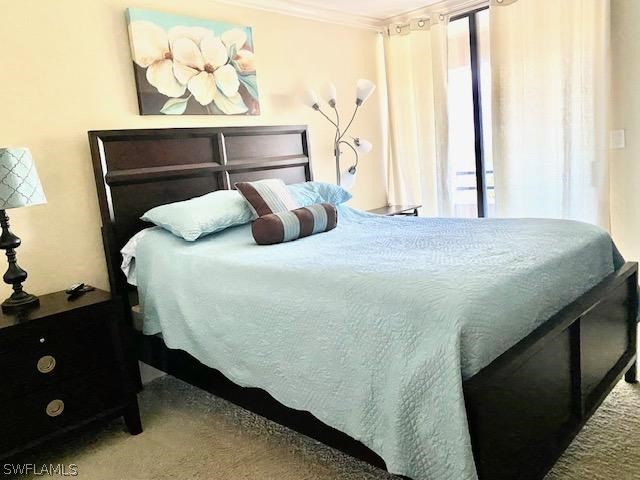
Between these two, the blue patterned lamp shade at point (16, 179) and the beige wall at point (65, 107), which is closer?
the blue patterned lamp shade at point (16, 179)

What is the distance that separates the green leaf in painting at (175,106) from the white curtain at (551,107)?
2.19 meters

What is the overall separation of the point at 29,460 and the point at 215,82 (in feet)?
7.26

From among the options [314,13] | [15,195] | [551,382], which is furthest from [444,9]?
[15,195]

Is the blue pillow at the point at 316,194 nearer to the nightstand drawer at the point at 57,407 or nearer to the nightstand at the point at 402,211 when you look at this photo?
the nightstand at the point at 402,211

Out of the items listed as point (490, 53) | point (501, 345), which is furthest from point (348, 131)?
point (501, 345)

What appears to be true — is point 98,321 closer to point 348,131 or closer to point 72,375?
point 72,375

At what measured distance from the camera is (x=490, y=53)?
3521 millimetres

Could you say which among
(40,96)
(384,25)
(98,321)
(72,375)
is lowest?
(72,375)

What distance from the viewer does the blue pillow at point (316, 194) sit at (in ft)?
9.66

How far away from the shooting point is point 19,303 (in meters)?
2.06

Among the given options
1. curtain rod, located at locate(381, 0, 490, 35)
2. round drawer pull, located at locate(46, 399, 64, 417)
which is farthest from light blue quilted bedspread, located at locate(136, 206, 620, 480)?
curtain rod, located at locate(381, 0, 490, 35)

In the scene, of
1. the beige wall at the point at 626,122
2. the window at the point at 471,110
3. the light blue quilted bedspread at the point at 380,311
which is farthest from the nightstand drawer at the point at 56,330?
the beige wall at the point at 626,122

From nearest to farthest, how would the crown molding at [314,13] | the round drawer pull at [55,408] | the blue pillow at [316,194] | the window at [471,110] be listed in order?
the round drawer pull at [55,408] → the blue pillow at [316,194] → the crown molding at [314,13] → the window at [471,110]

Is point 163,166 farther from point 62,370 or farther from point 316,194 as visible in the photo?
point 62,370
